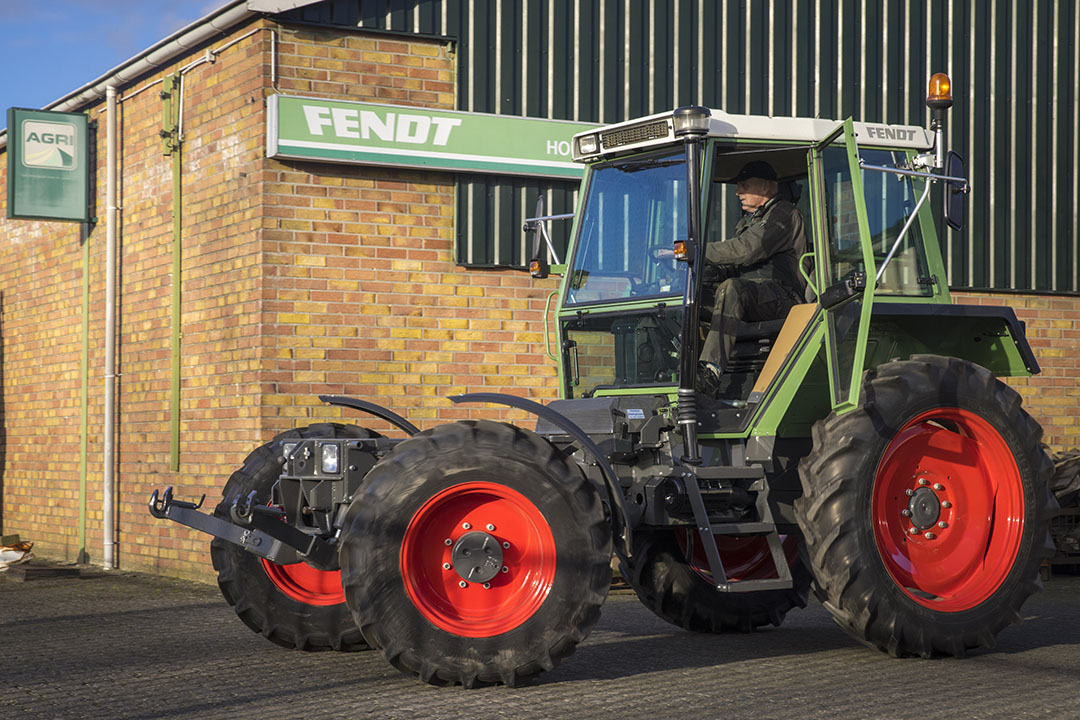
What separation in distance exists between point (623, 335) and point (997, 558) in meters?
2.31

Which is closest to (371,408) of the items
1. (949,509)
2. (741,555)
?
(741,555)

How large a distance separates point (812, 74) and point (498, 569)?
25.9ft

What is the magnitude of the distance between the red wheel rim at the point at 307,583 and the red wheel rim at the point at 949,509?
2845mm

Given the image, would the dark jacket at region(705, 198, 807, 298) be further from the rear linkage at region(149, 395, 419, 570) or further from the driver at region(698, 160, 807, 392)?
the rear linkage at region(149, 395, 419, 570)

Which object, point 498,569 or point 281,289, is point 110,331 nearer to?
point 281,289

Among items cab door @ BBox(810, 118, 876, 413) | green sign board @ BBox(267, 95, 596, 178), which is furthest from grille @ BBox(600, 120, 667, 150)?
green sign board @ BBox(267, 95, 596, 178)

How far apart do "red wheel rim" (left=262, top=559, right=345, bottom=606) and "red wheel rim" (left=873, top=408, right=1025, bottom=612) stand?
2.85 meters

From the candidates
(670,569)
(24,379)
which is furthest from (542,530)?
(24,379)

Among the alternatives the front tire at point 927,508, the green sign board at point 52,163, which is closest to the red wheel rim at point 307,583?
the front tire at point 927,508

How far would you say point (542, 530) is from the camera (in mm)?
6320

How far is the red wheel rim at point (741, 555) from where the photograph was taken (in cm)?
808

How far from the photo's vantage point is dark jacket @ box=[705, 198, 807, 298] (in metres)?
7.66

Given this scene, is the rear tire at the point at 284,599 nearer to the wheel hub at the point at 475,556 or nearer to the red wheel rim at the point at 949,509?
the wheel hub at the point at 475,556

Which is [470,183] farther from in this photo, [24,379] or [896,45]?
[24,379]
